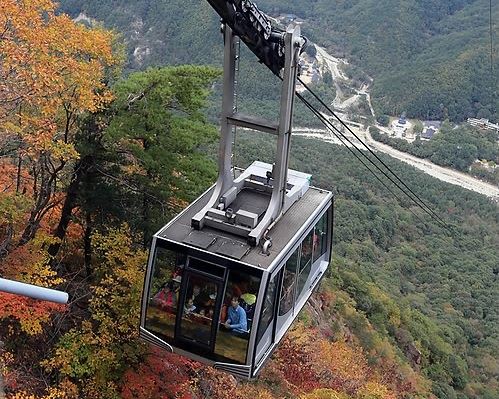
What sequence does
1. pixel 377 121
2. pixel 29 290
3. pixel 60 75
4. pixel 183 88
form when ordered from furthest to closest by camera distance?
pixel 377 121 → pixel 183 88 → pixel 60 75 → pixel 29 290

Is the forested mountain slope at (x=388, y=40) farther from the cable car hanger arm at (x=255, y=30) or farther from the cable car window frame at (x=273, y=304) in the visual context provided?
the cable car window frame at (x=273, y=304)

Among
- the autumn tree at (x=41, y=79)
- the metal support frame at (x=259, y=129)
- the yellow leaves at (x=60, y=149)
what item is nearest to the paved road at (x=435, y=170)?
the autumn tree at (x=41, y=79)

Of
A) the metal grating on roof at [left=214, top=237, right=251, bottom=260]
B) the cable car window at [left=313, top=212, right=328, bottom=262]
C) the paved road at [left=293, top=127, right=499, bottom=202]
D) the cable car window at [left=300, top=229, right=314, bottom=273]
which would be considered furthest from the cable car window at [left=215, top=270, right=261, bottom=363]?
the paved road at [left=293, top=127, right=499, bottom=202]

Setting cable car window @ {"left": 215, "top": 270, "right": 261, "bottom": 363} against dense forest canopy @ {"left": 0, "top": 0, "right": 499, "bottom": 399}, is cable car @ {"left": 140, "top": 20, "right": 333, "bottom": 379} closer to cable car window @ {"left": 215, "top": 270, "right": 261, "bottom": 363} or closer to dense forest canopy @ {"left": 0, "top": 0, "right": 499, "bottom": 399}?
cable car window @ {"left": 215, "top": 270, "right": 261, "bottom": 363}

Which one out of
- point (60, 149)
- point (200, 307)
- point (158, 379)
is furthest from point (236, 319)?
point (60, 149)

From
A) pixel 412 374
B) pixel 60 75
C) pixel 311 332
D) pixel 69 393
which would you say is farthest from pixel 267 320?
pixel 412 374

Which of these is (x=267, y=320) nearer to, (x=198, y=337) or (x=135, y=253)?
(x=198, y=337)
